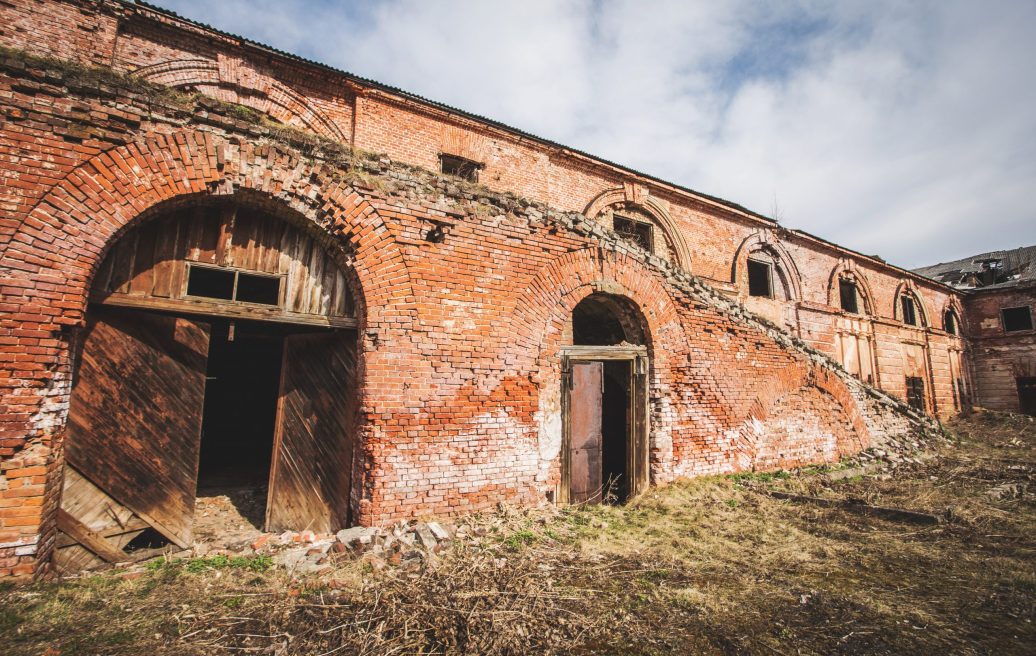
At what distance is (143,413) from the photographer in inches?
175

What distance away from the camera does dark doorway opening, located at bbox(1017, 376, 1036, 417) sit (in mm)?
19706

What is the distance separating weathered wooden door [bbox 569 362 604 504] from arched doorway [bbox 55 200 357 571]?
309 centimetres

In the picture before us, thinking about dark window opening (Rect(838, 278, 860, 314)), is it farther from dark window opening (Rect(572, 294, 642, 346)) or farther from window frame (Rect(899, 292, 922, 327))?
dark window opening (Rect(572, 294, 642, 346))

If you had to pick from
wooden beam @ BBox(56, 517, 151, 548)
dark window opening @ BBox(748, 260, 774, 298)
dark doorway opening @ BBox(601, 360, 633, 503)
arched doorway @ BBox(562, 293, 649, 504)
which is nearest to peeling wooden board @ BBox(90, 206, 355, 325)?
wooden beam @ BBox(56, 517, 151, 548)

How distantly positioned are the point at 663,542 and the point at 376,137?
10.7 m

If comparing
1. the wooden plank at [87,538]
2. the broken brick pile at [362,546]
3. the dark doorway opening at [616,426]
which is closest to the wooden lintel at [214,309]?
the wooden plank at [87,538]

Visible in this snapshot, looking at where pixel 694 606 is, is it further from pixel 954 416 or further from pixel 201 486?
pixel 954 416

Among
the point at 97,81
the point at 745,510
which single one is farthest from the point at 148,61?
the point at 745,510

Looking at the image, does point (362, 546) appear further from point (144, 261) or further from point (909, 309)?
point (909, 309)

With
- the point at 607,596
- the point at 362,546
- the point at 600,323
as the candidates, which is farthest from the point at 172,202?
the point at 600,323

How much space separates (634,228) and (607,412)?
866 centimetres

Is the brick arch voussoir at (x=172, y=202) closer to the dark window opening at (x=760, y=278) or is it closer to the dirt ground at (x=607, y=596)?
the dirt ground at (x=607, y=596)

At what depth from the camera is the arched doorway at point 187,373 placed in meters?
4.21

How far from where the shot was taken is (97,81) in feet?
13.7
